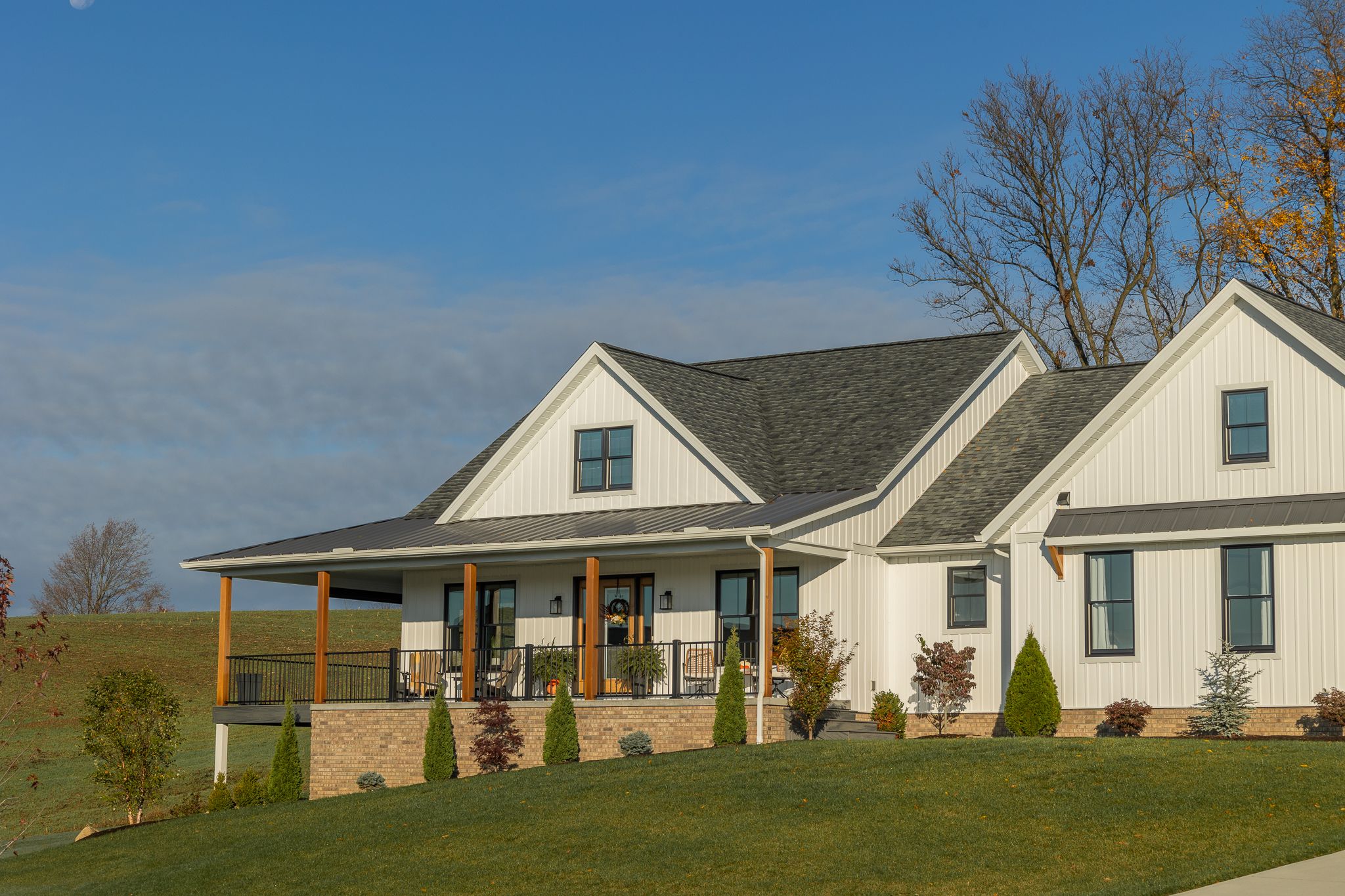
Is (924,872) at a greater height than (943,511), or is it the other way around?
(943,511)

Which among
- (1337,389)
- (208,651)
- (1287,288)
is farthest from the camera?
(208,651)

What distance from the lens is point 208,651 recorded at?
61.3 meters

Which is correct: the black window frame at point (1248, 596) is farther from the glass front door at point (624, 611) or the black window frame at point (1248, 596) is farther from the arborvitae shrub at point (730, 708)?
the glass front door at point (624, 611)

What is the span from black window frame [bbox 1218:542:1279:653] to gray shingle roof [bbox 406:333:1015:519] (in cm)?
626

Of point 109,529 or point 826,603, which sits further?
point 109,529

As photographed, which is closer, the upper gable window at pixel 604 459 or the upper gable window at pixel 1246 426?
the upper gable window at pixel 1246 426

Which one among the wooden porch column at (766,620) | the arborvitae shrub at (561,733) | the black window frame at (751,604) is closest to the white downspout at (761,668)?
the wooden porch column at (766,620)

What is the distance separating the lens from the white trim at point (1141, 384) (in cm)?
2438

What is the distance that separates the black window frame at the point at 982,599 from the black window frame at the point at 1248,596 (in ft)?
13.8

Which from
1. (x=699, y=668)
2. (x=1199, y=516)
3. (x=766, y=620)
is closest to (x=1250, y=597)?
(x=1199, y=516)

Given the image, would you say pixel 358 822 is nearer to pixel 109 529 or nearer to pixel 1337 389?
pixel 1337 389

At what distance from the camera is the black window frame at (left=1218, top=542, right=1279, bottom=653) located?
2369 cm

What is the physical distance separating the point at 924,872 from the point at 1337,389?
1225cm

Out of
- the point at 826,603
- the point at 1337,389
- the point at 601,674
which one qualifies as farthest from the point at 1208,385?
the point at 601,674
